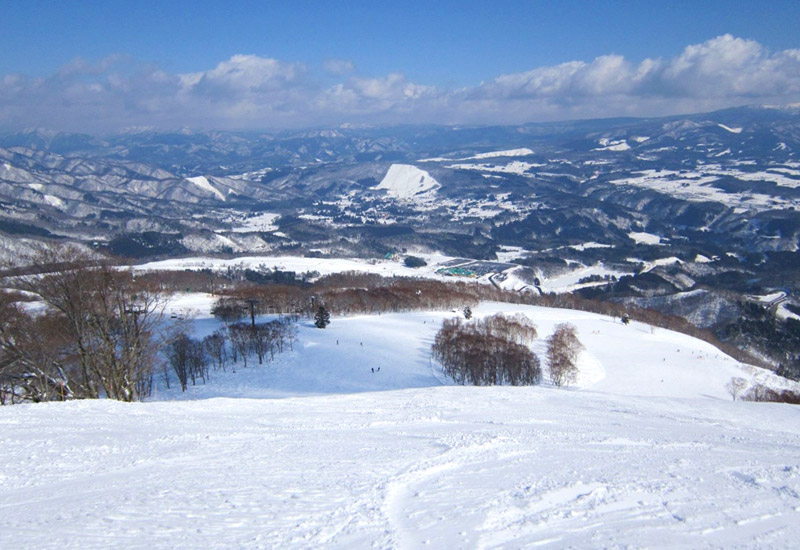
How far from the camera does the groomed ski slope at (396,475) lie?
802 centimetres

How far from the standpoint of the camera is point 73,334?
A: 20719 millimetres

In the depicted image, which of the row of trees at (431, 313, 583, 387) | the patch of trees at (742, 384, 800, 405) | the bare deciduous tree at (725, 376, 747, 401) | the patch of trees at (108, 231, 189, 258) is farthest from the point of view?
the patch of trees at (108, 231, 189, 258)

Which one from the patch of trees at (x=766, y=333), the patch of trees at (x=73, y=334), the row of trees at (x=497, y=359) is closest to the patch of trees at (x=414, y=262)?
the patch of trees at (x=766, y=333)

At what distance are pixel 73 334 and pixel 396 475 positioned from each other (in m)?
16.6

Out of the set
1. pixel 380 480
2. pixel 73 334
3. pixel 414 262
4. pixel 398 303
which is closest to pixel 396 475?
pixel 380 480

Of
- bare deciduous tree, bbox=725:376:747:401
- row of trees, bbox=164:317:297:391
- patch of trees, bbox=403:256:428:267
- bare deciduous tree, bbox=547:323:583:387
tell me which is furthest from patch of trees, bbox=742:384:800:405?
patch of trees, bbox=403:256:428:267

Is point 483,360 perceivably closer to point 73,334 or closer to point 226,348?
point 226,348

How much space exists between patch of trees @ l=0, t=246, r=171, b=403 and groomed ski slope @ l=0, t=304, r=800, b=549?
487 cm

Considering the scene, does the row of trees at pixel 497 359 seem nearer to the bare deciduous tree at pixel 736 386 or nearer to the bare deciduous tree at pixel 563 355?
the bare deciduous tree at pixel 563 355

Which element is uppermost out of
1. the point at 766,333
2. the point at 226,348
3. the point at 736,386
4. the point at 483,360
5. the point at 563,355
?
the point at 226,348

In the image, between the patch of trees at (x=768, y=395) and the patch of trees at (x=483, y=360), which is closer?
the patch of trees at (x=768, y=395)

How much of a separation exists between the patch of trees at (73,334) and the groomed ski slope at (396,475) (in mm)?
4873

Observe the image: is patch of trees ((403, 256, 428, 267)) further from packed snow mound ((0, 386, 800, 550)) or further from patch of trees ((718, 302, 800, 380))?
packed snow mound ((0, 386, 800, 550))

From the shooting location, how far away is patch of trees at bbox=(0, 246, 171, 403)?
19.1 m
